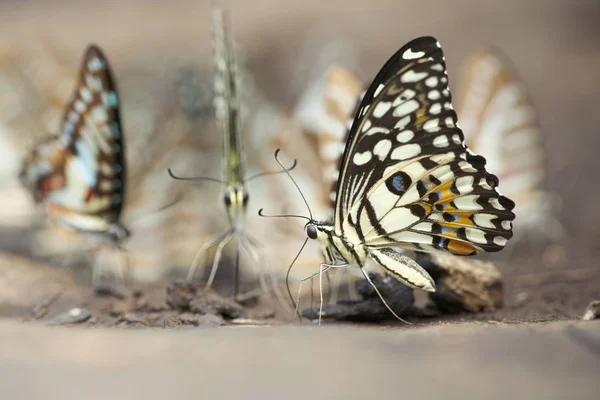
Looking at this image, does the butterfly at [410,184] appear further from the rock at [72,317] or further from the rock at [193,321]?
the rock at [72,317]

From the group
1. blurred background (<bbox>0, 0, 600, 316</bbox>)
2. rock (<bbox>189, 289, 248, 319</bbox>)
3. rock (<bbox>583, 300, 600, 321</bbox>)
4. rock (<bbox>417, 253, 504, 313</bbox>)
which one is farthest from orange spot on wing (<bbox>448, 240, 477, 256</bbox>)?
rock (<bbox>189, 289, 248, 319</bbox>)

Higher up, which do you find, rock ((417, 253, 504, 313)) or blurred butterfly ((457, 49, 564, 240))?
blurred butterfly ((457, 49, 564, 240))

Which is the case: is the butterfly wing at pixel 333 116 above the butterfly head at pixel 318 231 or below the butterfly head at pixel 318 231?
above

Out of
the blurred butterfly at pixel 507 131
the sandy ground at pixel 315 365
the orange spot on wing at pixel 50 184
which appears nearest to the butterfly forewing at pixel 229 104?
the sandy ground at pixel 315 365

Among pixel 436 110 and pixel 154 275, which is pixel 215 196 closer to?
pixel 154 275

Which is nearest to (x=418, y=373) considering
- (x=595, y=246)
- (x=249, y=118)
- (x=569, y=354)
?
(x=569, y=354)

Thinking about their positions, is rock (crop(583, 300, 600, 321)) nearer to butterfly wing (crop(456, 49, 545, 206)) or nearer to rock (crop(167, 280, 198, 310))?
rock (crop(167, 280, 198, 310))

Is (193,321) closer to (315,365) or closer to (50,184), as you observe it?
(315,365)
